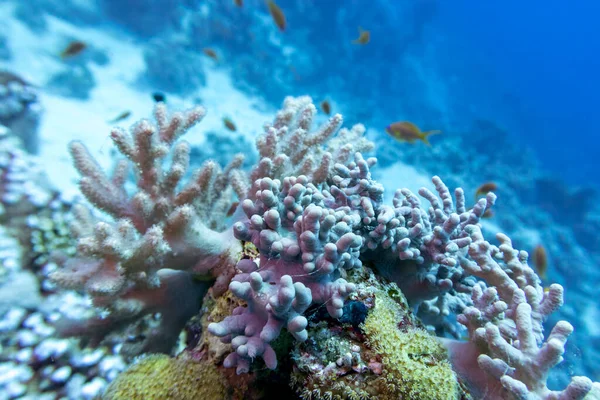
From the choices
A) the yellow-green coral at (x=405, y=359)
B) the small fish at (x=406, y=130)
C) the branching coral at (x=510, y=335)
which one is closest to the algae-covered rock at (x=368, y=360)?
the yellow-green coral at (x=405, y=359)

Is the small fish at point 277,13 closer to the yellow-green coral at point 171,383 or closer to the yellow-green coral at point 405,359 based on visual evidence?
the yellow-green coral at point 405,359

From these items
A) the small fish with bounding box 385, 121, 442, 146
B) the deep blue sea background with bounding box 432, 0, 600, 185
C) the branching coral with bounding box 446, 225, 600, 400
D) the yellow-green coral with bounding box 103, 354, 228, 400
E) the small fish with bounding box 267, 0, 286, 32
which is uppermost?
the deep blue sea background with bounding box 432, 0, 600, 185

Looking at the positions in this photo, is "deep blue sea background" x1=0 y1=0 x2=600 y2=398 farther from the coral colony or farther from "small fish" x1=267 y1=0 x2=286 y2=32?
"small fish" x1=267 y1=0 x2=286 y2=32

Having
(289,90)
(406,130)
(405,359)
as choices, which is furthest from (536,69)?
(405,359)

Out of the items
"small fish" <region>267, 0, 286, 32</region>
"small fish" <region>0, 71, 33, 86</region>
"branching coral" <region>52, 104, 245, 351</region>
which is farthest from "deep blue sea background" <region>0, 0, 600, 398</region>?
"small fish" <region>267, 0, 286, 32</region>

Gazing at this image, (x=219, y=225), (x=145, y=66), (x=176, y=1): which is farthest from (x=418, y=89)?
(x=219, y=225)

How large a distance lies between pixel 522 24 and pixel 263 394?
260ft

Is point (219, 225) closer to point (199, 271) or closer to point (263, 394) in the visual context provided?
point (199, 271)

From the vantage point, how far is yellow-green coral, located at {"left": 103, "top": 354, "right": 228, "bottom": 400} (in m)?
1.73

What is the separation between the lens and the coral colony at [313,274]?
4.97 ft

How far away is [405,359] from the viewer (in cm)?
158

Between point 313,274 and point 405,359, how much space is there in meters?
0.62

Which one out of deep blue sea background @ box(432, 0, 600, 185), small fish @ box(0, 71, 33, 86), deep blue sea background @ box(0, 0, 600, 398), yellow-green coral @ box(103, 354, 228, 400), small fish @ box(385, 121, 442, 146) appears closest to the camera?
yellow-green coral @ box(103, 354, 228, 400)

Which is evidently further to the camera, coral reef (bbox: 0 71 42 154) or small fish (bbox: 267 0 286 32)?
small fish (bbox: 267 0 286 32)
